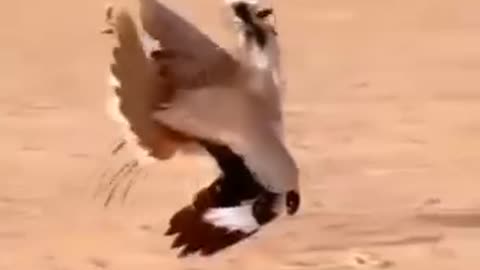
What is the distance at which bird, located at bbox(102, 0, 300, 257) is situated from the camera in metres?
0.56

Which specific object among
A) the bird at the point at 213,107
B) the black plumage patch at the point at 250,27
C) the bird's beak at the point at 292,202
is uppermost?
the black plumage patch at the point at 250,27

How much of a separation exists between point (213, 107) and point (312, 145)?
0.23 ft

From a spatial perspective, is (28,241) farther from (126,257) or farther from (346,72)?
(346,72)

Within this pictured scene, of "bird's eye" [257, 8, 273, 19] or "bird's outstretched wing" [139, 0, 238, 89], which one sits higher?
"bird's eye" [257, 8, 273, 19]

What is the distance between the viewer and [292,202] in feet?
1.93

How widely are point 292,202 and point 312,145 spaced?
0.13 ft

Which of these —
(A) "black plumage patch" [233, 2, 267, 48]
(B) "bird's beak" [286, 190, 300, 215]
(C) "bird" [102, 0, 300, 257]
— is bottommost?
(B) "bird's beak" [286, 190, 300, 215]

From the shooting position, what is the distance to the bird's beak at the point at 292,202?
0.59 m

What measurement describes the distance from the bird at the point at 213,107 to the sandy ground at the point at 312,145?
0.01 m

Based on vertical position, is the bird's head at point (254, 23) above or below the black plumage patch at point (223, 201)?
above

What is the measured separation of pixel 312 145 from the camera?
61 centimetres

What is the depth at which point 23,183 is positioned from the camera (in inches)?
23.8

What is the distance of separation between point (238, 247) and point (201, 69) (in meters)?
0.09

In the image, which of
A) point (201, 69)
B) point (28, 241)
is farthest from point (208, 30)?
point (28, 241)
